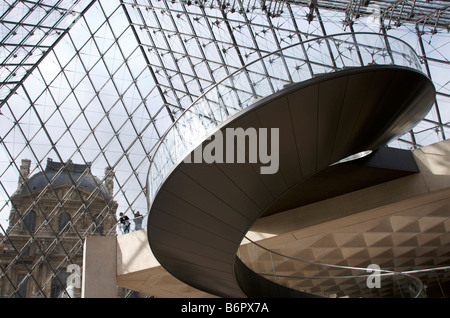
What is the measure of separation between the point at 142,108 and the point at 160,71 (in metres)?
3.04

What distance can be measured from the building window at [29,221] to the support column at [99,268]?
484 inches

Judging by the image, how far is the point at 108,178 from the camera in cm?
3078

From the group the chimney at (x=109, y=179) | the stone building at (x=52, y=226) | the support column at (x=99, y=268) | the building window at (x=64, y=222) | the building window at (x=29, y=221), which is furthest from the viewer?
the chimney at (x=109, y=179)

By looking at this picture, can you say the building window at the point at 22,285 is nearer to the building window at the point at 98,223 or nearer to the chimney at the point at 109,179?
the building window at the point at 98,223

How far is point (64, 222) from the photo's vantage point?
29203 millimetres

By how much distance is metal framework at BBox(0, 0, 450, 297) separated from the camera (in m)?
21.1

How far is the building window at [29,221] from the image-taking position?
92.8 feet

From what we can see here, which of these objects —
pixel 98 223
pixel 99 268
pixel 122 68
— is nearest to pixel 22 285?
pixel 98 223

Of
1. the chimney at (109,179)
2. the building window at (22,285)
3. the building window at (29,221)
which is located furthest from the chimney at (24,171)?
the building window at (22,285)

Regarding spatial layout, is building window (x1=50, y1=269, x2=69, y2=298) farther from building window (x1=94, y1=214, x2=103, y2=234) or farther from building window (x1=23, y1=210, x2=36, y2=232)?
building window (x1=23, y1=210, x2=36, y2=232)

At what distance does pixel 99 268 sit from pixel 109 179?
537 inches

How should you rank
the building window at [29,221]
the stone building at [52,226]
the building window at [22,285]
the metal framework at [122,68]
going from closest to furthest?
the metal framework at [122,68]
the building window at [22,285]
the stone building at [52,226]
the building window at [29,221]
